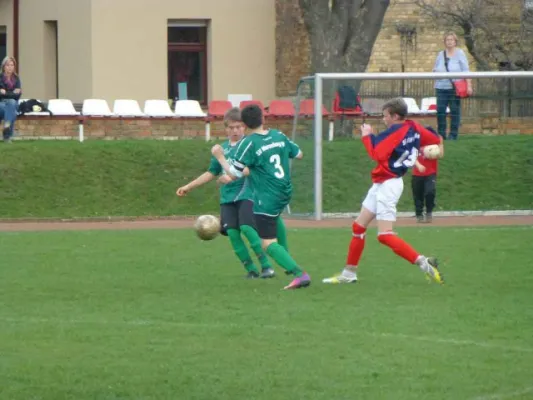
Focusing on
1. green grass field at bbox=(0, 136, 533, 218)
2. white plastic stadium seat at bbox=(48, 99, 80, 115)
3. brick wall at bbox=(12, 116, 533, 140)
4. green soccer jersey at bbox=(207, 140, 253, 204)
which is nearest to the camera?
green soccer jersey at bbox=(207, 140, 253, 204)

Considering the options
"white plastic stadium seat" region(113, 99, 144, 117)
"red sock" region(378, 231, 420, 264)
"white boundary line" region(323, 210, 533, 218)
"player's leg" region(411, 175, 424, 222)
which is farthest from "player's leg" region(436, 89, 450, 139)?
"red sock" region(378, 231, 420, 264)

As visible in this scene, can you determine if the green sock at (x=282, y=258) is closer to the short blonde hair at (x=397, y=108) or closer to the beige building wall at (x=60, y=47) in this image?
the short blonde hair at (x=397, y=108)

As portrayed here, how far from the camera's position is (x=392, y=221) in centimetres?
1203

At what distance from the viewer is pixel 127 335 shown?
31.8 ft

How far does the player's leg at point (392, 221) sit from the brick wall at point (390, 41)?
23698 mm

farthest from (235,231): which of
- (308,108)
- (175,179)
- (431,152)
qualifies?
(175,179)

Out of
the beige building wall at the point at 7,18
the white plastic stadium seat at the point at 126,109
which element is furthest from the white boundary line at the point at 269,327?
the beige building wall at the point at 7,18

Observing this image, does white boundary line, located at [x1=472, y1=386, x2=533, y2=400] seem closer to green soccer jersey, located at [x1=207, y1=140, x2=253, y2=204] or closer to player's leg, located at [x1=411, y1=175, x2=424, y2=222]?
green soccer jersey, located at [x1=207, y1=140, x2=253, y2=204]

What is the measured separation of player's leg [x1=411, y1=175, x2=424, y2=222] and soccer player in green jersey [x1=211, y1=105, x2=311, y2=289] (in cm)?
794

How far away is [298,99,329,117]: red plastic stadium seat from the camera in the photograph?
21848mm

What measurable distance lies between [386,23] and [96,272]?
2306cm

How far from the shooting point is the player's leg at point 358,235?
1212 centimetres

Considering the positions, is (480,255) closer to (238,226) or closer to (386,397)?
(238,226)

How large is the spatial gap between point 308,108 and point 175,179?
114 inches
